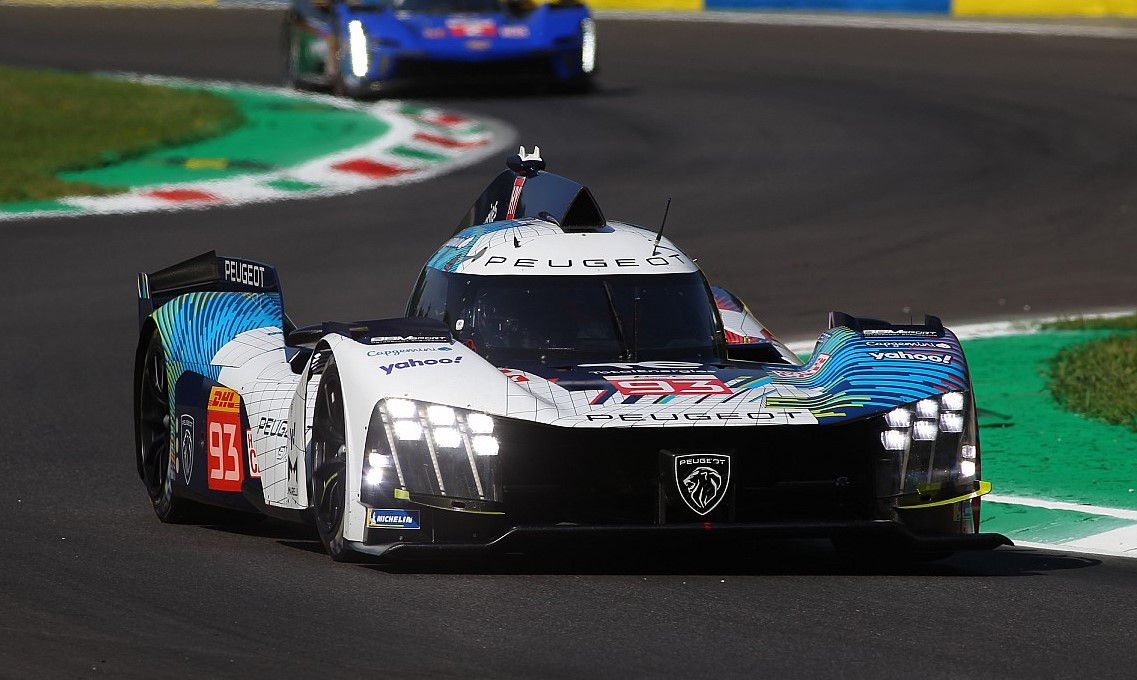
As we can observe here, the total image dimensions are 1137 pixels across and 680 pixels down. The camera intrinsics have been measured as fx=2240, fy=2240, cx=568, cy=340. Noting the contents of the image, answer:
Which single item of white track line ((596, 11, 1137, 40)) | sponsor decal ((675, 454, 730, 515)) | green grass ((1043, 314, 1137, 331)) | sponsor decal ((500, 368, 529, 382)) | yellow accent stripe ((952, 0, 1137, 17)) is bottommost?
sponsor decal ((675, 454, 730, 515))

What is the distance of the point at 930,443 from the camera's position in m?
7.34

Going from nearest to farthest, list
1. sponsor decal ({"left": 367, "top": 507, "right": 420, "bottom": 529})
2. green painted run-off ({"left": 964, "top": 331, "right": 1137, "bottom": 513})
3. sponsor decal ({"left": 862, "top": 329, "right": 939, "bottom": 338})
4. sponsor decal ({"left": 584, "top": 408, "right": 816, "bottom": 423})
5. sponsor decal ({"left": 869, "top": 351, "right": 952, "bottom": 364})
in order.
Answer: sponsor decal ({"left": 584, "top": 408, "right": 816, "bottom": 423})
sponsor decal ({"left": 367, "top": 507, "right": 420, "bottom": 529})
sponsor decal ({"left": 869, "top": 351, "right": 952, "bottom": 364})
sponsor decal ({"left": 862, "top": 329, "right": 939, "bottom": 338})
green painted run-off ({"left": 964, "top": 331, "right": 1137, "bottom": 513})

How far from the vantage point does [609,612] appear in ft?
22.0

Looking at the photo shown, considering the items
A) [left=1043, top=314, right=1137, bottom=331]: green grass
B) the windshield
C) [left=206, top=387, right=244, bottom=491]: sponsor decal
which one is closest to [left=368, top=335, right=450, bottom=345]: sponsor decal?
the windshield

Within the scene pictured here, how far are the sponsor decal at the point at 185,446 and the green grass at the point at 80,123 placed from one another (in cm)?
957

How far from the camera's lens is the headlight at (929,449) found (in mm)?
7270

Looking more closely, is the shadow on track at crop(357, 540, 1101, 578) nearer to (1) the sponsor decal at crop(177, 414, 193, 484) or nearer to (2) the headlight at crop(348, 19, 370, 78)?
(1) the sponsor decal at crop(177, 414, 193, 484)

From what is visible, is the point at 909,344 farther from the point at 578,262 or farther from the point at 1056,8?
the point at 1056,8

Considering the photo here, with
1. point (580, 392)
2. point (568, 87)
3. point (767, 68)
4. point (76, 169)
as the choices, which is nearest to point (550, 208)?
point (580, 392)

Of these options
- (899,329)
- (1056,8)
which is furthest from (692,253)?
(1056,8)

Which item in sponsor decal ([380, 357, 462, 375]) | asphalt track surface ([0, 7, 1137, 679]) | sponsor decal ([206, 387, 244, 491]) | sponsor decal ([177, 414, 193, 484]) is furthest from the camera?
sponsor decal ([177, 414, 193, 484])

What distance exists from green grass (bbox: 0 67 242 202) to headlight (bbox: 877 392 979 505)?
462 inches

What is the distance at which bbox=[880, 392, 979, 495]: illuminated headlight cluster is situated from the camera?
23.9 feet

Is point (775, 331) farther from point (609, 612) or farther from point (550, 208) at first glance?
point (609, 612)
